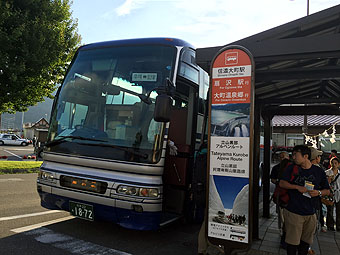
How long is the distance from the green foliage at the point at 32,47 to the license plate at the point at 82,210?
27.6ft

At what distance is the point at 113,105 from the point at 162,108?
976mm

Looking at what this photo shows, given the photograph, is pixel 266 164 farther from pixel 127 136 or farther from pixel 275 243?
pixel 127 136

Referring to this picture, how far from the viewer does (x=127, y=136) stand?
13.9 feet

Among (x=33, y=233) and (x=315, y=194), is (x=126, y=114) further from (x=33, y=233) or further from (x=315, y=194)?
(x=315, y=194)

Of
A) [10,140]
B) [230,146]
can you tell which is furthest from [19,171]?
[10,140]

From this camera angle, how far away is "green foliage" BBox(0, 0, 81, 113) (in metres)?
10.8

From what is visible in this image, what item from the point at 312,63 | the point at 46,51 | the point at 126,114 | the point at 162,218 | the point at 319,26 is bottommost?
the point at 162,218

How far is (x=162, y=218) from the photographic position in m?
4.32

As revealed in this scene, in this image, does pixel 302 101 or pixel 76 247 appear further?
pixel 302 101

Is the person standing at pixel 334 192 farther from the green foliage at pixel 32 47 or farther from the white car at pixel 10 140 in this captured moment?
the white car at pixel 10 140

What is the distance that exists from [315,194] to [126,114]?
282 centimetres

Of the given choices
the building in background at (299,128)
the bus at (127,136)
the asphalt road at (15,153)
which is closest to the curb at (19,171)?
the asphalt road at (15,153)

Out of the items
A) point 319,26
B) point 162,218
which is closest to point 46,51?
point 162,218

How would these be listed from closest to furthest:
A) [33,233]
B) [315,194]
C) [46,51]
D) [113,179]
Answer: [315,194]
[113,179]
[33,233]
[46,51]
